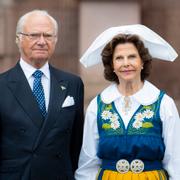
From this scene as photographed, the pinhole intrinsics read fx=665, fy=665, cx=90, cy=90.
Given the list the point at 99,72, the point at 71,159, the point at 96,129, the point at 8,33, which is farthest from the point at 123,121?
the point at 8,33

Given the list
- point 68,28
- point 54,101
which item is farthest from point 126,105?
point 68,28

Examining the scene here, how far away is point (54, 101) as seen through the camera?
489cm

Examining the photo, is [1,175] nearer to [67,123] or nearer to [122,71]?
[67,123]

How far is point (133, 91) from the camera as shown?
189 inches

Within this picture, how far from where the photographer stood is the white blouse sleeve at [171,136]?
4625 mm

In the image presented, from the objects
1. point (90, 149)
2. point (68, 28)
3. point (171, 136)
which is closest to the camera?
point (171, 136)

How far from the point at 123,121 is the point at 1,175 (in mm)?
963

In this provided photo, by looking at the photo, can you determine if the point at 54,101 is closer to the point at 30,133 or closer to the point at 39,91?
the point at 39,91

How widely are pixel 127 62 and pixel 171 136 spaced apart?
1.97 feet

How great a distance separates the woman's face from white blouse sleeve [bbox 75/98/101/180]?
1.04 ft

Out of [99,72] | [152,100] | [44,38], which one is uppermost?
[44,38]

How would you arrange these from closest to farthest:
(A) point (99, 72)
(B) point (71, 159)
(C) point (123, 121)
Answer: (C) point (123, 121) < (B) point (71, 159) < (A) point (99, 72)

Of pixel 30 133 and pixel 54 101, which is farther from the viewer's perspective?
pixel 54 101

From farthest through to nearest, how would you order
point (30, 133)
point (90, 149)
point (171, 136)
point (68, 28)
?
point (68, 28), point (90, 149), point (30, 133), point (171, 136)
